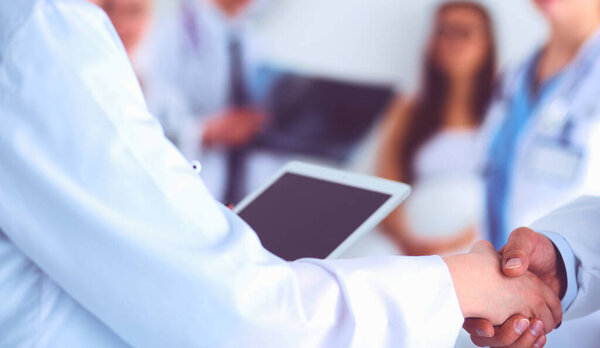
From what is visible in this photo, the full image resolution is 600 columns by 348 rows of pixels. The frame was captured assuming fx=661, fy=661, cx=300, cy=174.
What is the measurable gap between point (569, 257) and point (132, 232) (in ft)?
1.89

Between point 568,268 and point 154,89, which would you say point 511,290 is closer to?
point 568,268

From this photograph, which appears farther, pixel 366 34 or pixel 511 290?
pixel 366 34

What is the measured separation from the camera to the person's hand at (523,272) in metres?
0.79

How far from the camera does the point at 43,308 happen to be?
64cm

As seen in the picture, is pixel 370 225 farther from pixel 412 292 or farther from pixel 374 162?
pixel 374 162

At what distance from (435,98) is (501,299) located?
116 centimetres

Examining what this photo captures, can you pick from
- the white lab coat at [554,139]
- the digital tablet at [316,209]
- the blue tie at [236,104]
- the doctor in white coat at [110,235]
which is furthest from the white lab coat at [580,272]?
the blue tie at [236,104]

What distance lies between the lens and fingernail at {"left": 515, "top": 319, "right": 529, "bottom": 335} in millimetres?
788

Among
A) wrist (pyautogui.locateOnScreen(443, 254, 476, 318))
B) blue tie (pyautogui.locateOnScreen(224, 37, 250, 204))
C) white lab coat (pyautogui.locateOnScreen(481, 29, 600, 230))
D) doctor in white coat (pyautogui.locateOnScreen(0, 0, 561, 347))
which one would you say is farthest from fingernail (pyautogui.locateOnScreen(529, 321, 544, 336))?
blue tie (pyautogui.locateOnScreen(224, 37, 250, 204))

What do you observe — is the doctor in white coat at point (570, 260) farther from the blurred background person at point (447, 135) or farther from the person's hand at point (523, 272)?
the blurred background person at point (447, 135)

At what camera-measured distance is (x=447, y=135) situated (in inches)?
73.2

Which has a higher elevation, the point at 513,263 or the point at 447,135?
the point at 513,263

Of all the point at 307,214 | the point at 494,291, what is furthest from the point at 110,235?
the point at 494,291

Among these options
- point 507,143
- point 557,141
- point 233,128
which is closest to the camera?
point 557,141
